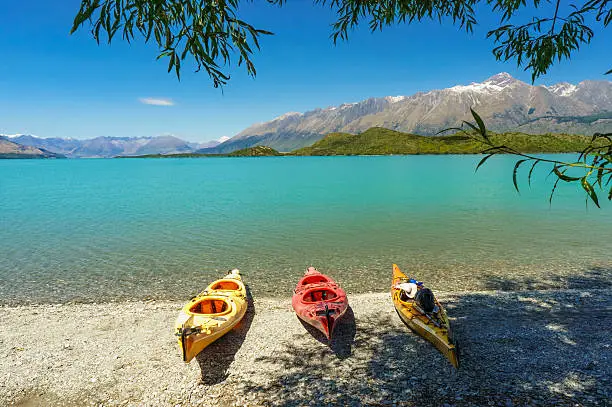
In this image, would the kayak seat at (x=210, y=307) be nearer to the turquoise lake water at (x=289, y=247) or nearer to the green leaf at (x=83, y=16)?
the turquoise lake water at (x=289, y=247)

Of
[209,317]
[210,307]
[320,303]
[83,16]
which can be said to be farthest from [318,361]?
[83,16]

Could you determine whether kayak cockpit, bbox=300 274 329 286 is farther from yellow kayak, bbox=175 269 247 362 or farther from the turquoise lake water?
yellow kayak, bbox=175 269 247 362

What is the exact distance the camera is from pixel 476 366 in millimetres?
10094

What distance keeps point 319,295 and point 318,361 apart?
141 inches

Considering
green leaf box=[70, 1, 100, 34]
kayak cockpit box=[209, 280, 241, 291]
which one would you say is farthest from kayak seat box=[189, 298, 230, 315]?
green leaf box=[70, 1, 100, 34]

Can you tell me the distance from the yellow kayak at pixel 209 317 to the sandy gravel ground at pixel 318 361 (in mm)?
713

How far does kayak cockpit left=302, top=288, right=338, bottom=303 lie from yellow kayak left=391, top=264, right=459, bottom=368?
267cm

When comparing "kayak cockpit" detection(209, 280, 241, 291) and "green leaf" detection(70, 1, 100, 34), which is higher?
"green leaf" detection(70, 1, 100, 34)

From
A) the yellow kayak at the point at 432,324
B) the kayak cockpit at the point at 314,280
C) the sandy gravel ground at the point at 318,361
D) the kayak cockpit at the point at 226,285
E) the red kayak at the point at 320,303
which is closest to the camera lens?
the sandy gravel ground at the point at 318,361

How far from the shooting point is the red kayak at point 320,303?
11656 mm

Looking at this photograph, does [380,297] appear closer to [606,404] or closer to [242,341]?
[242,341]

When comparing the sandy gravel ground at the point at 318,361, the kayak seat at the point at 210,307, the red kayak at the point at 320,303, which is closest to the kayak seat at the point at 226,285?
the sandy gravel ground at the point at 318,361

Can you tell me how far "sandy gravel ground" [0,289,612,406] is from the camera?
9.13 m

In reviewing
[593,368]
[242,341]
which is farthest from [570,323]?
[242,341]
